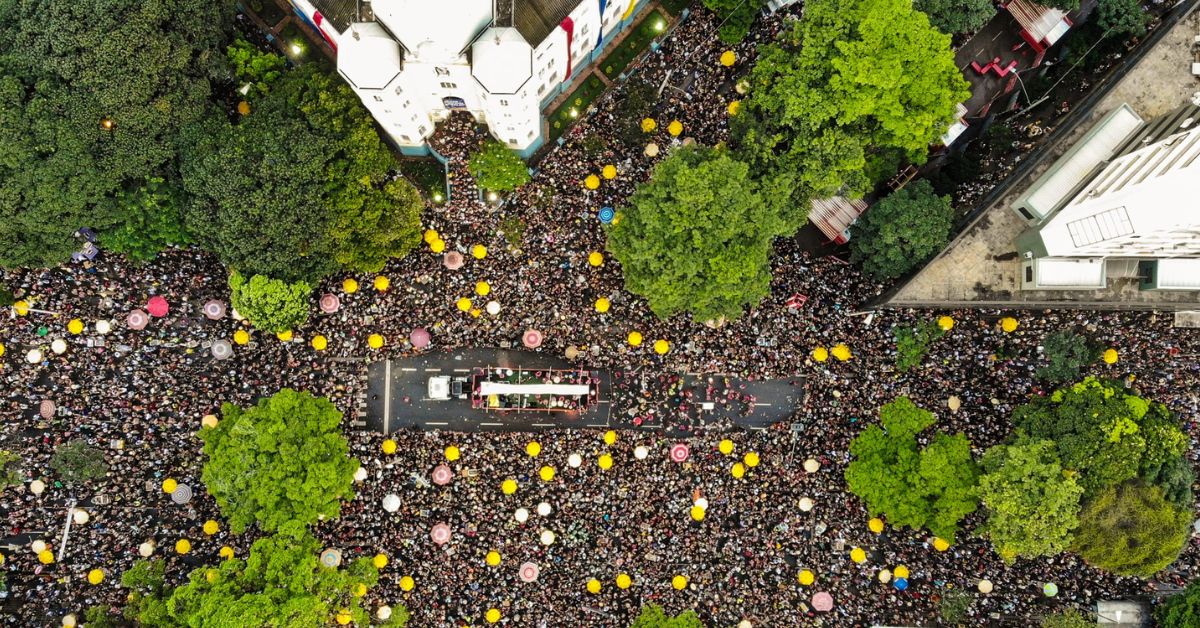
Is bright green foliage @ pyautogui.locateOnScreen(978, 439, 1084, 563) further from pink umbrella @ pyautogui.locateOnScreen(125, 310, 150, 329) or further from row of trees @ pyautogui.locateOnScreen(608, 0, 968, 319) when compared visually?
pink umbrella @ pyautogui.locateOnScreen(125, 310, 150, 329)

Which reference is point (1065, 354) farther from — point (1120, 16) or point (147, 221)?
point (147, 221)

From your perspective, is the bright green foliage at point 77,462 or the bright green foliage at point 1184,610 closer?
the bright green foliage at point 77,462

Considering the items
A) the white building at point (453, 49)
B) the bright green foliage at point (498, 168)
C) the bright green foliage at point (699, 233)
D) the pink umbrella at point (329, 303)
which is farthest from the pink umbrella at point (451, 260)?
the bright green foliage at point (699, 233)

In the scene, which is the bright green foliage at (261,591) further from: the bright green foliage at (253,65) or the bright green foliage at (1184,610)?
the bright green foliage at (1184,610)

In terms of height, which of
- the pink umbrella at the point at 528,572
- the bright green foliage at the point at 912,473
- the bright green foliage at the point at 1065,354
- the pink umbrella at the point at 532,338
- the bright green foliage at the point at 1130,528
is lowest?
the pink umbrella at the point at 528,572

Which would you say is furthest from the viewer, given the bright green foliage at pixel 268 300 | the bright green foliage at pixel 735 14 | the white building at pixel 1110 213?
the bright green foliage at pixel 735 14

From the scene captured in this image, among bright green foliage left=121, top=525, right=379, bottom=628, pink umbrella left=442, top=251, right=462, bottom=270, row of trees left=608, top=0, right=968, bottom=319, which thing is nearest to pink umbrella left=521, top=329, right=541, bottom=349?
pink umbrella left=442, top=251, right=462, bottom=270
